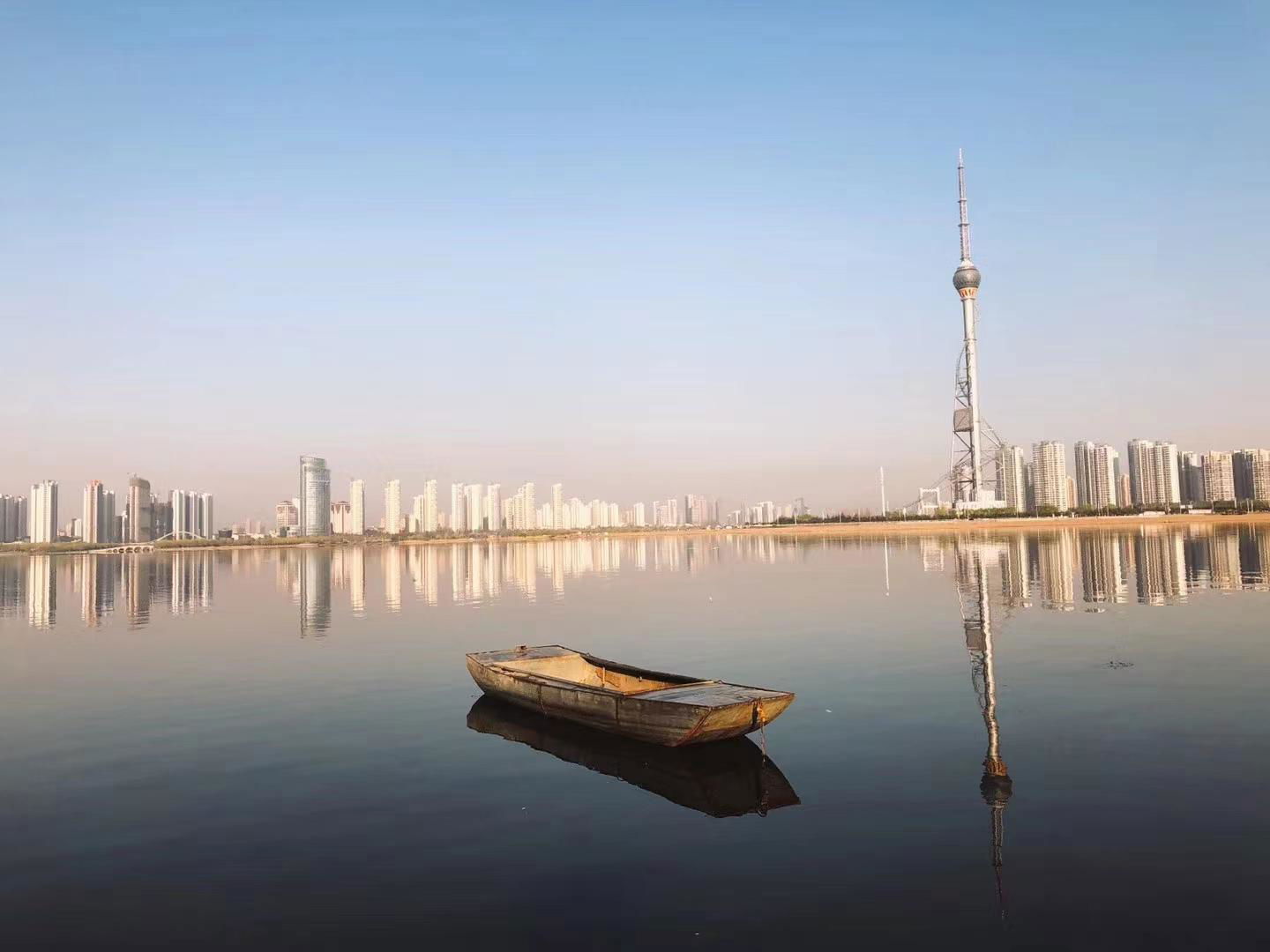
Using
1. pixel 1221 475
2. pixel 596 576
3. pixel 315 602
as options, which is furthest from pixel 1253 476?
pixel 315 602

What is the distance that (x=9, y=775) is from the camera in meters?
17.3

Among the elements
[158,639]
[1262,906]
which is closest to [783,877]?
[1262,906]

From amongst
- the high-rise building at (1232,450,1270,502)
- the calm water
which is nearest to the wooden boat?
the calm water

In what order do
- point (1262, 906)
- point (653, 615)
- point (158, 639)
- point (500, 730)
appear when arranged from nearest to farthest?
1. point (1262, 906)
2. point (500, 730)
3. point (158, 639)
4. point (653, 615)

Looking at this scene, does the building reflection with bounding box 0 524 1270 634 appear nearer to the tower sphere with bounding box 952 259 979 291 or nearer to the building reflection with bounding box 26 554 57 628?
the building reflection with bounding box 26 554 57 628

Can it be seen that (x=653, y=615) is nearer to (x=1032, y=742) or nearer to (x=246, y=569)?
(x=1032, y=742)

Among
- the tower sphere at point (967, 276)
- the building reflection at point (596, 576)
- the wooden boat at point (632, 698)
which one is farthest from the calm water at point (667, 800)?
the tower sphere at point (967, 276)

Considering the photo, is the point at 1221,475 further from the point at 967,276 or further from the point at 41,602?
the point at 41,602

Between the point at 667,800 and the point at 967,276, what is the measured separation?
17929cm

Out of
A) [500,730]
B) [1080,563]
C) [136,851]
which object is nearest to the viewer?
[136,851]

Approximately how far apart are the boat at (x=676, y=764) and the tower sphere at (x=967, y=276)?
573 ft

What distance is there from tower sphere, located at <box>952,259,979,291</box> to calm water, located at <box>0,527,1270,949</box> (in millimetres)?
152172

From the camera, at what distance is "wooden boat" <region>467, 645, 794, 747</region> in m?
17.0

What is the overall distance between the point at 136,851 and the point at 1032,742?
16.6 meters
